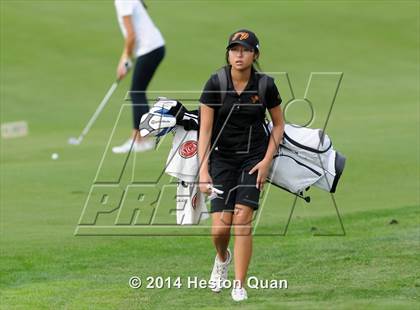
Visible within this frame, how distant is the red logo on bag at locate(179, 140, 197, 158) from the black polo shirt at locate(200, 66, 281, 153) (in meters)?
0.27

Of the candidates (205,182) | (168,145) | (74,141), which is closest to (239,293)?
(205,182)

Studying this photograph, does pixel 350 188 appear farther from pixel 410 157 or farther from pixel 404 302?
pixel 404 302

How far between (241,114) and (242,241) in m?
0.96

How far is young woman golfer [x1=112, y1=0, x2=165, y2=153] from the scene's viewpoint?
55.6ft

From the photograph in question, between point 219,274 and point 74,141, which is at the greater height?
point 219,274

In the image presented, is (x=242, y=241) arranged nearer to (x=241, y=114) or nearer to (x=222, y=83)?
(x=241, y=114)

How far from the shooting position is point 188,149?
29.2 feet

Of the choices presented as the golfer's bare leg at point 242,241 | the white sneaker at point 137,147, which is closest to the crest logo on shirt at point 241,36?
the golfer's bare leg at point 242,241

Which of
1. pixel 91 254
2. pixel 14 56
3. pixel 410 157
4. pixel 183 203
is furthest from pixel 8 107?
pixel 183 203

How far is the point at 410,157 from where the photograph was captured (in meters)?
16.9

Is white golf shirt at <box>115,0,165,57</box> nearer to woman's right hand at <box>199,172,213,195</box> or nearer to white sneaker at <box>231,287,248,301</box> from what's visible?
woman's right hand at <box>199,172,213,195</box>

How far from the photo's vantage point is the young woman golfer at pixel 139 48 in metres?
16.9

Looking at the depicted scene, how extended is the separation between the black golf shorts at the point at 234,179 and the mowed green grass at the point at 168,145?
735 mm

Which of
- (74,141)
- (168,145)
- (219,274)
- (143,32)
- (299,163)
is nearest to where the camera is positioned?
(299,163)
